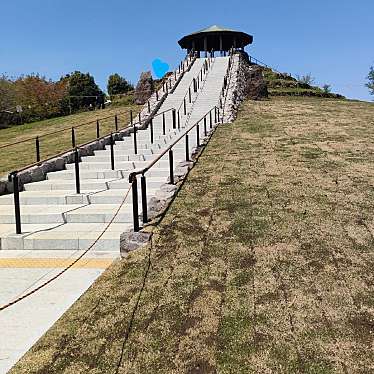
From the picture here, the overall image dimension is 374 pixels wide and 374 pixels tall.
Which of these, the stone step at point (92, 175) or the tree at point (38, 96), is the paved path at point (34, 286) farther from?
the tree at point (38, 96)

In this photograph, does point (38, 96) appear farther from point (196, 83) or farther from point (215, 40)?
point (196, 83)

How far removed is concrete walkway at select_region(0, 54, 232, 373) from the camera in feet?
13.8

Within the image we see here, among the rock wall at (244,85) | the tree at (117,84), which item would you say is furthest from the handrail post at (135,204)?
the tree at (117,84)

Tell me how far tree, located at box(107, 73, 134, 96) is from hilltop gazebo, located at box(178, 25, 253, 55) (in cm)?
2358

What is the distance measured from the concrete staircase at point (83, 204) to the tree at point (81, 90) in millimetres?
44043

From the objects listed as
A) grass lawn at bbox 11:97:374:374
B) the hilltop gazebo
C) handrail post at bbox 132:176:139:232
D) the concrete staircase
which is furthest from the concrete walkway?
the hilltop gazebo

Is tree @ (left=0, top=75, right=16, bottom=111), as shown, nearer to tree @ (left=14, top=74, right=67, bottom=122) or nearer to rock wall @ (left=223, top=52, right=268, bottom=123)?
tree @ (left=14, top=74, right=67, bottom=122)

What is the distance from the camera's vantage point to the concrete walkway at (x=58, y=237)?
13.8 feet

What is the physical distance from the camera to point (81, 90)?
191 feet

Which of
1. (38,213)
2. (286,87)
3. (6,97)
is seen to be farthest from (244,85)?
(6,97)

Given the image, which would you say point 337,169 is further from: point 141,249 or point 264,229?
point 141,249

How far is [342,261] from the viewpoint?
4688 millimetres

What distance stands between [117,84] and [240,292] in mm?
65300

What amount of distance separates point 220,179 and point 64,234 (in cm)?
319
